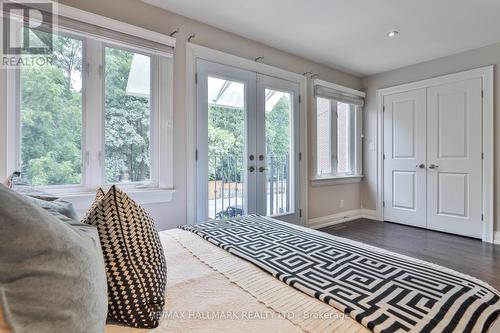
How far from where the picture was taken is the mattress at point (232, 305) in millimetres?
752

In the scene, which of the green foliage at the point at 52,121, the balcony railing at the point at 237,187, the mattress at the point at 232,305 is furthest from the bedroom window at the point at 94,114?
the mattress at the point at 232,305

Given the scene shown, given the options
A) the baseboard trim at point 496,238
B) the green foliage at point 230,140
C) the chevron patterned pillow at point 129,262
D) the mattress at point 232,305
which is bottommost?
the baseboard trim at point 496,238

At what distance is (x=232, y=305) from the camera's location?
86 centimetres

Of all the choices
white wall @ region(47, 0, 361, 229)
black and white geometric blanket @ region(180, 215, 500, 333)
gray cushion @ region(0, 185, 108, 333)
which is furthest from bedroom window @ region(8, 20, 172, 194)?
gray cushion @ region(0, 185, 108, 333)

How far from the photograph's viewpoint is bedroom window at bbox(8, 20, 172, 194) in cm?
199

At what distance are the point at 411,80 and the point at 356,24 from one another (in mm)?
1851

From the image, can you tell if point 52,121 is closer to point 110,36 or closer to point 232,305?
point 110,36

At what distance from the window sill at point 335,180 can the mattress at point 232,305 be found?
2.92m

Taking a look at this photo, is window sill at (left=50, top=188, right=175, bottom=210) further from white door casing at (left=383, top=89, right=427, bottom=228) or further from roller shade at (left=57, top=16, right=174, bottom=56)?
white door casing at (left=383, top=89, right=427, bottom=228)

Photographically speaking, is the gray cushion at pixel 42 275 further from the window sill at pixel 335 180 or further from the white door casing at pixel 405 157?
the white door casing at pixel 405 157

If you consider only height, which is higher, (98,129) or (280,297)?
(98,129)

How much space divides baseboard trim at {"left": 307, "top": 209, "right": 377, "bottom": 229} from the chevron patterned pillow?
320 cm

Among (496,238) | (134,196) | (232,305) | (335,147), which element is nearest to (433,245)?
(496,238)

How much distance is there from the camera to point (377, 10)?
8.33ft
